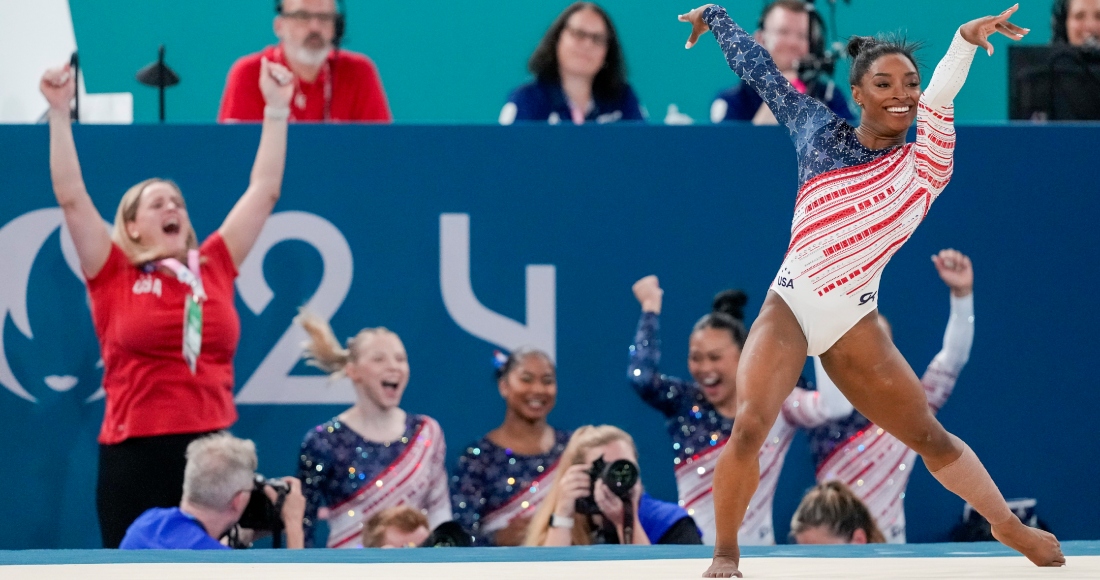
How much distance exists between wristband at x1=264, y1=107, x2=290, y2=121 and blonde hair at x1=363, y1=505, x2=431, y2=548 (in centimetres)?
147

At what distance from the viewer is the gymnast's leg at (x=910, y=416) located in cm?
331

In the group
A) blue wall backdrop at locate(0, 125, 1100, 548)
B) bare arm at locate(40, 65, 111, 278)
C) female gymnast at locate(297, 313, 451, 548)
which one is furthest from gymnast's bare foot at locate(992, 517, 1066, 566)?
bare arm at locate(40, 65, 111, 278)

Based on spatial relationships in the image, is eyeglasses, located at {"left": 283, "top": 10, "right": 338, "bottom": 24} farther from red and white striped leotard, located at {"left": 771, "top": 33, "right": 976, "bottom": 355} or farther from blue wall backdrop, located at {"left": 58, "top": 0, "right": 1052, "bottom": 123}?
red and white striped leotard, located at {"left": 771, "top": 33, "right": 976, "bottom": 355}

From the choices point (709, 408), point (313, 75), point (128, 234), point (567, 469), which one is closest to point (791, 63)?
point (709, 408)

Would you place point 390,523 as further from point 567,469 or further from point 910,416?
point 910,416

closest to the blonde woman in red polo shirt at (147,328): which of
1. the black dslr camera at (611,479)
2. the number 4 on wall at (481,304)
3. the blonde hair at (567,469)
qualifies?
the number 4 on wall at (481,304)

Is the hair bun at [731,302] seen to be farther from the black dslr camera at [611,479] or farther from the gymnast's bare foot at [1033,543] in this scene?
the gymnast's bare foot at [1033,543]

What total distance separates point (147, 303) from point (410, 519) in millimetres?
1163

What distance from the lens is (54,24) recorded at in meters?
5.96

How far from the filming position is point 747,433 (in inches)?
125

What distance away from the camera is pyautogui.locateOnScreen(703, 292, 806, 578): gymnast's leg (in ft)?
10.5

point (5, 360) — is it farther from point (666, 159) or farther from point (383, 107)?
point (666, 159)

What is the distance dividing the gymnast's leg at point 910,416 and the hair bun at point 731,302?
5.38 feet

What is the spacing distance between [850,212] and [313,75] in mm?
2786
